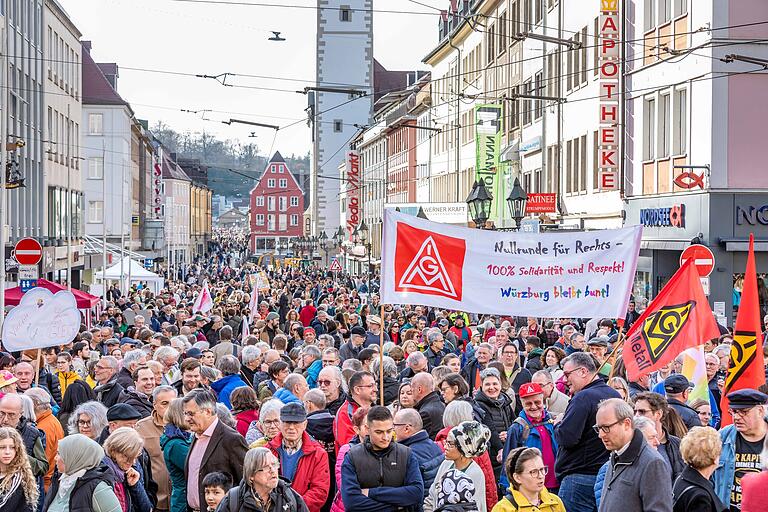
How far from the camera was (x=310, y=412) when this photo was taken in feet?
36.5

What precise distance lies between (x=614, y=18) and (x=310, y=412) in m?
25.8

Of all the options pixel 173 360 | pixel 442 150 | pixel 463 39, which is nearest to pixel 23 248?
pixel 173 360

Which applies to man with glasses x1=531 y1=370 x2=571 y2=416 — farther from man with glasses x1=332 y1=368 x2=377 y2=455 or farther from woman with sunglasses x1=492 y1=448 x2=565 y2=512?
woman with sunglasses x1=492 y1=448 x2=565 y2=512

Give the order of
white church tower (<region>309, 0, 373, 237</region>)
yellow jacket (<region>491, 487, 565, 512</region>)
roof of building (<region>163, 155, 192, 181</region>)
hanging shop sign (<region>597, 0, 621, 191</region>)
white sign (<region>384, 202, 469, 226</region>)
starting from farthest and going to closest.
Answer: roof of building (<region>163, 155, 192, 181</region>)
white church tower (<region>309, 0, 373, 237</region>)
white sign (<region>384, 202, 469, 226</region>)
hanging shop sign (<region>597, 0, 621, 191</region>)
yellow jacket (<region>491, 487, 565, 512</region>)

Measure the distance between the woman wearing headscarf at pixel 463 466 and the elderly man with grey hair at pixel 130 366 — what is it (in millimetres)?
6306

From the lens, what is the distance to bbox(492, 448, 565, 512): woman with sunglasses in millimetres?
7992

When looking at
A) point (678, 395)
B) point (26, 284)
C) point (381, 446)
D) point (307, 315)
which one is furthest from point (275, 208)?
point (381, 446)

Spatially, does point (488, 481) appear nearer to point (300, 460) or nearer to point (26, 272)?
point (300, 460)

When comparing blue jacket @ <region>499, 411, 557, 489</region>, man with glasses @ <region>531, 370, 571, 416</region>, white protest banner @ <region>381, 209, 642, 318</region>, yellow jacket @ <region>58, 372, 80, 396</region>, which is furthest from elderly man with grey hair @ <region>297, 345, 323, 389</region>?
blue jacket @ <region>499, 411, 557, 489</region>

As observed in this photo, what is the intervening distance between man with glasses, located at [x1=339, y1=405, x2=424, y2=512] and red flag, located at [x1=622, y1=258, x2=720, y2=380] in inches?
134

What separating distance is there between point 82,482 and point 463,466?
2.44 meters

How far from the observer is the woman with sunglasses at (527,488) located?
7992 mm

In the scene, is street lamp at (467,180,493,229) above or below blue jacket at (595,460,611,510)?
above

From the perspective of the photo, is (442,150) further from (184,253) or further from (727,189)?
(184,253)
